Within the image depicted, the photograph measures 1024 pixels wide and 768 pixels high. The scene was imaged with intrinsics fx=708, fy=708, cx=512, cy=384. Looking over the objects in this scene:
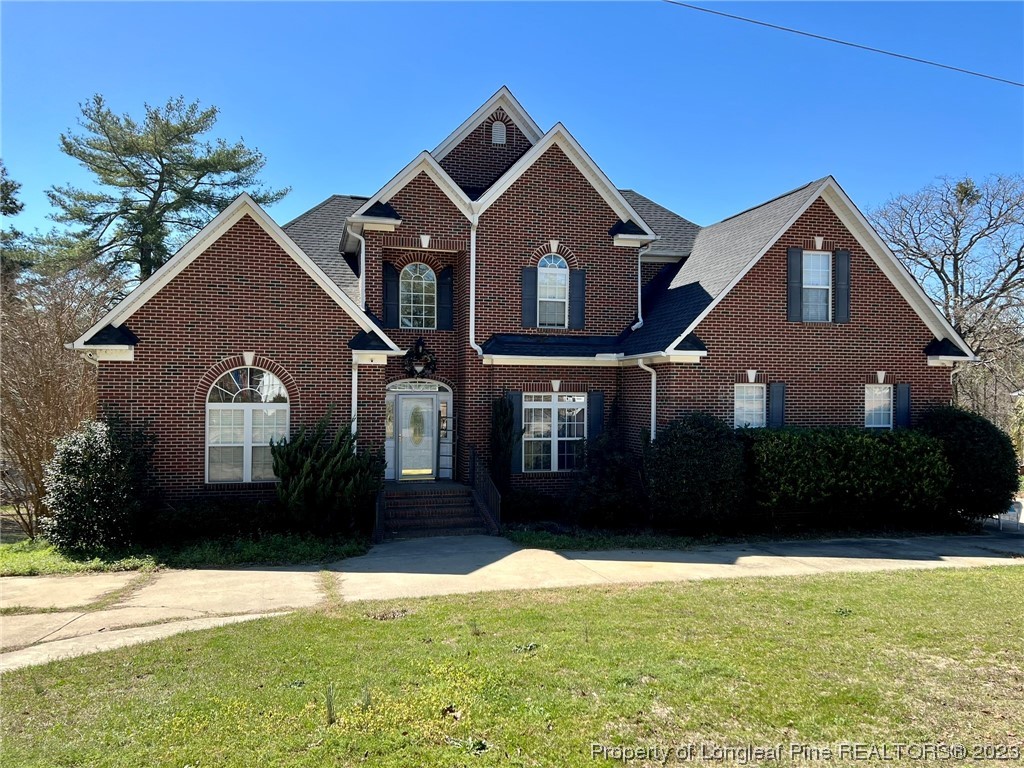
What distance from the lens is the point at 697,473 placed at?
13672 millimetres

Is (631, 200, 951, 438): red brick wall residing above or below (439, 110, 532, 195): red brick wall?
below

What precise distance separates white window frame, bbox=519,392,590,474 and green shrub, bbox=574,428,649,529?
3.12ft

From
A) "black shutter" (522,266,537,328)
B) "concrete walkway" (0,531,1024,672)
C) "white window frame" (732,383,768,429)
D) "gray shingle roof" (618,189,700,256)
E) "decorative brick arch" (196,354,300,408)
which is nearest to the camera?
"concrete walkway" (0,531,1024,672)

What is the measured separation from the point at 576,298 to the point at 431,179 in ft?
14.4

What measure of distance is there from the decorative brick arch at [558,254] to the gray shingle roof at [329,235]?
4214 millimetres

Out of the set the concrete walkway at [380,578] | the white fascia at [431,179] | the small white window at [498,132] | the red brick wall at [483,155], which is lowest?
the concrete walkway at [380,578]

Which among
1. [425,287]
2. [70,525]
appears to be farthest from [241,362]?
[425,287]

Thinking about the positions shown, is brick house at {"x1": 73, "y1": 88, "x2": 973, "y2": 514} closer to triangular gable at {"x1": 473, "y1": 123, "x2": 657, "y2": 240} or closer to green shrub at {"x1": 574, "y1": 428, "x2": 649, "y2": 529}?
triangular gable at {"x1": 473, "y1": 123, "x2": 657, "y2": 240}

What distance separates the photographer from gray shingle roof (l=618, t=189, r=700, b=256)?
1942 cm

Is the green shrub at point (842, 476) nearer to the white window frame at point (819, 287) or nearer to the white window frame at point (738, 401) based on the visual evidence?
the white window frame at point (738, 401)

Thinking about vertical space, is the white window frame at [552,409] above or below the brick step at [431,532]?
above

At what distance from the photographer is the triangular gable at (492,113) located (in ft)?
59.8

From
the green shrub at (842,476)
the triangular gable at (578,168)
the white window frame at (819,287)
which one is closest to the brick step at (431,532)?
the green shrub at (842,476)

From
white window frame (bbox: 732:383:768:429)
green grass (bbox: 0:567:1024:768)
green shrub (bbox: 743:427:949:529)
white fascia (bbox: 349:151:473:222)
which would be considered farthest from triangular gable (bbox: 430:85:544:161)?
green grass (bbox: 0:567:1024:768)
